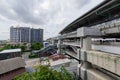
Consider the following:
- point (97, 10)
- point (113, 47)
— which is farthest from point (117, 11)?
point (113, 47)

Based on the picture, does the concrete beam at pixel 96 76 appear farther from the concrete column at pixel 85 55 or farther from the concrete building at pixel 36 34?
the concrete building at pixel 36 34

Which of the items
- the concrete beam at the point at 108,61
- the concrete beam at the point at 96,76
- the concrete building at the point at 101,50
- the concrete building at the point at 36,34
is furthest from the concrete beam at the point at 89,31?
the concrete building at the point at 36,34

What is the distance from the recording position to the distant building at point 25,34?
10800cm

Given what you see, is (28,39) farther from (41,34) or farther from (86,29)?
(86,29)

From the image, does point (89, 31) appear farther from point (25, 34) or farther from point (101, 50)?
point (25, 34)

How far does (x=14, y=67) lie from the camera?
76.6ft

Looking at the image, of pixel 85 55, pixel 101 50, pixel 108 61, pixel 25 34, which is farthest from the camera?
pixel 25 34

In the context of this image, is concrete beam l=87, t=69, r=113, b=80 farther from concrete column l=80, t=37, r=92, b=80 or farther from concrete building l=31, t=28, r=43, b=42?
concrete building l=31, t=28, r=43, b=42

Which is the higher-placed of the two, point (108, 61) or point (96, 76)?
point (108, 61)

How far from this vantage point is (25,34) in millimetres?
107812

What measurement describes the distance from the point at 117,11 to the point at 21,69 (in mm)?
19279

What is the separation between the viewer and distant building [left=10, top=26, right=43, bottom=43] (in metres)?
108

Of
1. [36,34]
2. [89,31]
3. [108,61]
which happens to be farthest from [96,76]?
[36,34]

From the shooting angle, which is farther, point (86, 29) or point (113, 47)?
point (86, 29)
